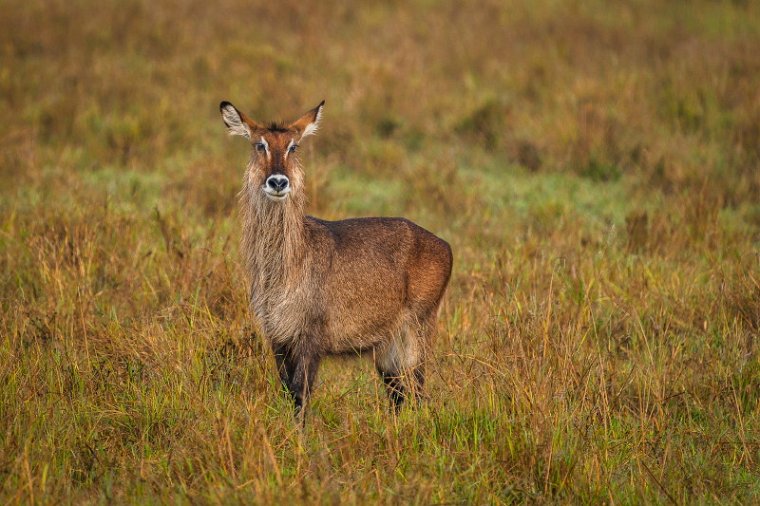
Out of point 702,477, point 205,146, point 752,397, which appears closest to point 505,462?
point 702,477

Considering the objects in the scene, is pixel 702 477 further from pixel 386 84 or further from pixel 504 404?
pixel 386 84

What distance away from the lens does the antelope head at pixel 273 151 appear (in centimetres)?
408

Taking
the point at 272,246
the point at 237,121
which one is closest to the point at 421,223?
the point at 237,121

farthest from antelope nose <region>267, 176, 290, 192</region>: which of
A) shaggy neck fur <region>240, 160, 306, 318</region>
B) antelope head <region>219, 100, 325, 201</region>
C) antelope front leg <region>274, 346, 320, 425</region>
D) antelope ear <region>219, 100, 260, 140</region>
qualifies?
antelope front leg <region>274, 346, 320, 425</region>

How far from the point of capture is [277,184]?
404 cm

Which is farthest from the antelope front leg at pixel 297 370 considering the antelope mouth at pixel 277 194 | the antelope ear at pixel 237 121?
the antelope ear at pixel 237 121

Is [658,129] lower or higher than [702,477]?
higher

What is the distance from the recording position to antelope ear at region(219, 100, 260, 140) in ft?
14.2

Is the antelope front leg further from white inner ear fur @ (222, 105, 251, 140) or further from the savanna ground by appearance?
white inner ear fur @ (222, 105, 251, 140)

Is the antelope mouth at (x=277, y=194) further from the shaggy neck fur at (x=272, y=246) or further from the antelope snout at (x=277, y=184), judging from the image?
the shaggy neck fur at (x=272, y=246)

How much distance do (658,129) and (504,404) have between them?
20.8 ft

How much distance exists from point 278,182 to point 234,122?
0.59 meters

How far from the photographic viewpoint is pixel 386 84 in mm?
10242

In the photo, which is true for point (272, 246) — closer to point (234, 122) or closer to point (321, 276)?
point (321, 276)
